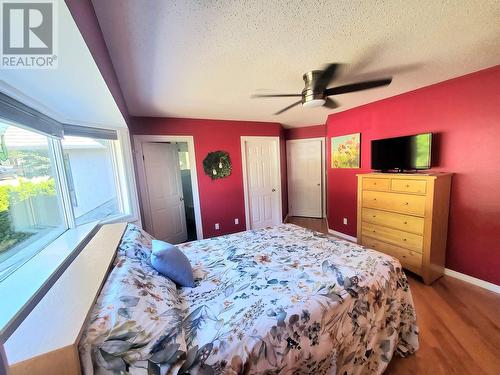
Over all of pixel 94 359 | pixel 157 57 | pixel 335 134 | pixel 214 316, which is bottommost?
pixel 214 316

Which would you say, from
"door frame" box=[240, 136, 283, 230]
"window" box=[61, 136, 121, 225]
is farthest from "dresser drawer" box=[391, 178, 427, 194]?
"window" box=[61, 136, 121, 225]

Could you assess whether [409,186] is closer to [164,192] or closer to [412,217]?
[412,217]

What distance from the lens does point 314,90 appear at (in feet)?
5.78

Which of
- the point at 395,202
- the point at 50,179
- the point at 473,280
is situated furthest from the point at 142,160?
the point at 473,280

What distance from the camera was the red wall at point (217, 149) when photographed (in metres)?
3.21

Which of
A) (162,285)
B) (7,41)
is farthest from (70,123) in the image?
(162,285)

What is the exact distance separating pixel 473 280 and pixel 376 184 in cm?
136

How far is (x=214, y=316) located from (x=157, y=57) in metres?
1.78

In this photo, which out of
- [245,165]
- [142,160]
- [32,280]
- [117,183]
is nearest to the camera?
[32,280]

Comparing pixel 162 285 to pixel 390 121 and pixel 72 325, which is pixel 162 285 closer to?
A: pixel 72 325

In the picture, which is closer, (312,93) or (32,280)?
(32,280)

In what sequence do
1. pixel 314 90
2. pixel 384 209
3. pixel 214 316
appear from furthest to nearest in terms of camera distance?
pixel 384 209
pixel 314 90
pixel 214 316

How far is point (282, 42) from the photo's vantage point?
1.40 meters

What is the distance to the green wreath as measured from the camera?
346cm
